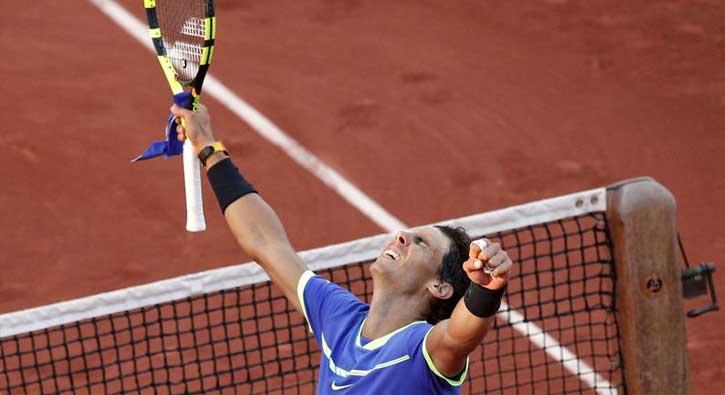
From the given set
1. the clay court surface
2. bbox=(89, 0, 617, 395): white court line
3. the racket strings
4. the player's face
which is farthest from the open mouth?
the clay court surface

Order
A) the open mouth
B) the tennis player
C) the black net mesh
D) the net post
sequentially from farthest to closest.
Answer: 1. the black net mesh
2. the net post
3. the open mouth
4. the tennis player

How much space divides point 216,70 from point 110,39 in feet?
3.27

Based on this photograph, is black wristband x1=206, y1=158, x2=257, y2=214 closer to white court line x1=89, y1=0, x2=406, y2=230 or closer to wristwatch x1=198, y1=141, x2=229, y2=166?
wristwatch x1=198, y1=141, x2=229, y2=166

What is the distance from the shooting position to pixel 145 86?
444 inches

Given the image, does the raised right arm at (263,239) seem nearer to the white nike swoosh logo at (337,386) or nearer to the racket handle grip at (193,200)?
the racket handle grip at (193,200)

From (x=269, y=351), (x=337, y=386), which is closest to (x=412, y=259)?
(x=337, y=386)

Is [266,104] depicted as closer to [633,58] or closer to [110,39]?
[110,39]

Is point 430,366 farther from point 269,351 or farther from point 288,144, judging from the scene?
point 288,144

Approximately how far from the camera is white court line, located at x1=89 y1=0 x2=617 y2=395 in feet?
28.3

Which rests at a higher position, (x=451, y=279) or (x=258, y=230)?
(x=258, y=230)

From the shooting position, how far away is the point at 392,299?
16.2ft

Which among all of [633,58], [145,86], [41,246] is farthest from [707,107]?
[41,246]

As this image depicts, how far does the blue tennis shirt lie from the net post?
5.45ft

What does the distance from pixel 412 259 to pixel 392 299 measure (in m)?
0.16
